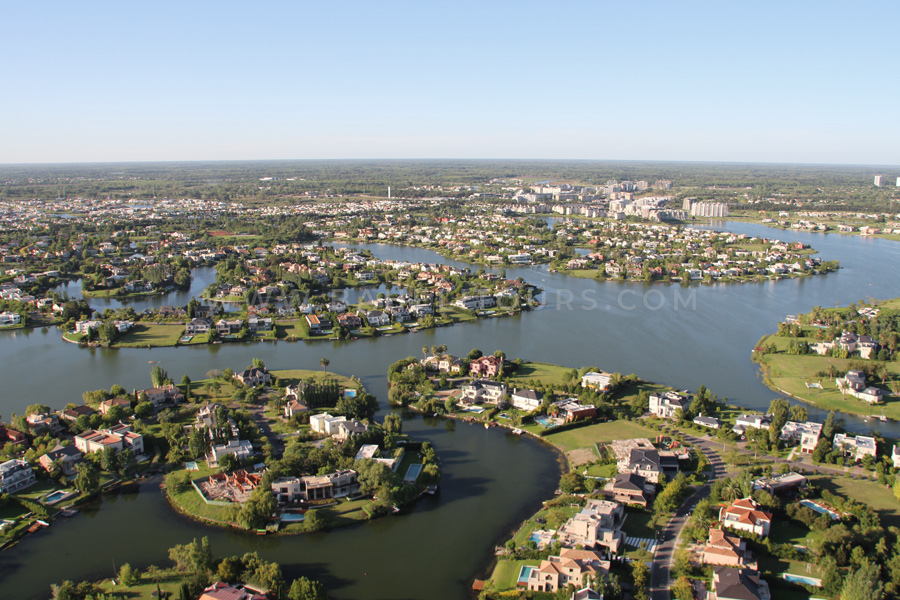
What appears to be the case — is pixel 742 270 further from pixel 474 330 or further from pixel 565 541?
pixel 565 541

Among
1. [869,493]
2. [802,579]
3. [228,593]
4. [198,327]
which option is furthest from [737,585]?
[198,327]

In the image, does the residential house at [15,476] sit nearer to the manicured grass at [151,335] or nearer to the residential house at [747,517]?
the manicured grass at [151,335]

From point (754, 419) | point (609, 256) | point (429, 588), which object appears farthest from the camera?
point (609, 256)

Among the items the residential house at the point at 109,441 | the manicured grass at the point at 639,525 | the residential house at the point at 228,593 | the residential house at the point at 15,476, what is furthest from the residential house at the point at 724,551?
the residential house at the point at 15,476

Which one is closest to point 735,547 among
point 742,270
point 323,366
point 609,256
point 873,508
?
point 873,508

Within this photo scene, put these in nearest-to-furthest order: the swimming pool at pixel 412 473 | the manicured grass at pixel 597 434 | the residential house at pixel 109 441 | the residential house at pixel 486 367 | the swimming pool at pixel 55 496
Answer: the swimming pool at pixel 55 496 < the swimming pool at pixel 412 473 < the residential house at pixel 109 441 < the manicured grass at pixel 597 434 < the residential house at pixel 486 367

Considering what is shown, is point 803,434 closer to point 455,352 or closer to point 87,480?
point 455,352
